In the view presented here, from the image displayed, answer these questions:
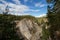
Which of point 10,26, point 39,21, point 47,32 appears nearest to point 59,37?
point 47,32

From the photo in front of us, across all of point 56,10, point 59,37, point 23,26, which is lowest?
point 59,37

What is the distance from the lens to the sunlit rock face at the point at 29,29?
20.8 m

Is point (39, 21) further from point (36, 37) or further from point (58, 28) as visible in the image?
point (58, 28)

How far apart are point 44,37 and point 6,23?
7.38 m

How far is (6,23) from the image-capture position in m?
15.0

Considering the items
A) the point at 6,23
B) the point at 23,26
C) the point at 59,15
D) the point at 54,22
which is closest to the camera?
the point at 6,23

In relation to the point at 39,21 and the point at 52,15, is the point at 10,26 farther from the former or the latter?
the point at 39,21

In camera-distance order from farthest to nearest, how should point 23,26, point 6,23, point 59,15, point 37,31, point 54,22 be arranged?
point 37,31, point 23,26, point 54,22, point 59,15, point 6,23

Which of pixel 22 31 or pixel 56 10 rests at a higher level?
pixel 56 10

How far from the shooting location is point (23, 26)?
21.5 meters

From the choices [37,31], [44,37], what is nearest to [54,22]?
[44,37]

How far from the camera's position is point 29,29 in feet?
72.6

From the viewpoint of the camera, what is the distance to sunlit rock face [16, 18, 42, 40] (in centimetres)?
2084

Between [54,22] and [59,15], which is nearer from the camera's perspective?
[59,15]
